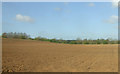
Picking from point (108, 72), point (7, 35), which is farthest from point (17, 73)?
point (7, 35)

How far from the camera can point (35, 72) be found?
709 centimetres

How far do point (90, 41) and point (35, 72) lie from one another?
126 ft

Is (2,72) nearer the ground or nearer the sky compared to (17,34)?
nearer the ground

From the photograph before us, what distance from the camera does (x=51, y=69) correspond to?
7.67 metres

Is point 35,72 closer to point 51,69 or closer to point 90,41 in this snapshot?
point 51,69

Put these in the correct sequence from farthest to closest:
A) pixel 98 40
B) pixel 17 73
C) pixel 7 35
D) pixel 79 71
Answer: pixel 98 40 → pixel 7 35 → pixel 79 71 → pixel 17 73

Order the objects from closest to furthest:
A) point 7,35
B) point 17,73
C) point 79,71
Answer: point 17,73 < point 79,71 < point 7,35

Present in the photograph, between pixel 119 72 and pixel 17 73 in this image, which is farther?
pixel 119 72

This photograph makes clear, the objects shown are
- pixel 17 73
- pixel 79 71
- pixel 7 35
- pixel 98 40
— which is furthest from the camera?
pixel 98 40

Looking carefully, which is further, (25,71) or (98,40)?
(98,40)

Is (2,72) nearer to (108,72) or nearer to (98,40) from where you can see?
(108,72)

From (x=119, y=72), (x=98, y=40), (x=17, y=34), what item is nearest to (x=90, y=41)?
(x=98, y=40)

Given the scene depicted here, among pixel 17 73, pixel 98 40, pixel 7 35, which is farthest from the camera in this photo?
pixel 98 40

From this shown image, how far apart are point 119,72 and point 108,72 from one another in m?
0.63
